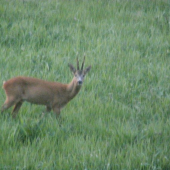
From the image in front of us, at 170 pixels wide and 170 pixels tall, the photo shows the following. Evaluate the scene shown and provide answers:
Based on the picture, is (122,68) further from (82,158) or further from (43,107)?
(82,158)

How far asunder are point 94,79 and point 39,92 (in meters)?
2.24

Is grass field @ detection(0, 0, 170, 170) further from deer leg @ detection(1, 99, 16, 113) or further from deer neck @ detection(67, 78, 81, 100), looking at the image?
deer neck @ detection(67, 78, 81, 100)

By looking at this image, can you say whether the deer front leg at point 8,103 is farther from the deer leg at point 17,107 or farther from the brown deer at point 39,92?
the deer leg at point 17,107

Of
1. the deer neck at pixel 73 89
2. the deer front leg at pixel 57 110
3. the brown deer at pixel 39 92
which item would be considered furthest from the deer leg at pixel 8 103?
the deer neck at pixel 73 89

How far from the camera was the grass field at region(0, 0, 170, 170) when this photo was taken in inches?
285

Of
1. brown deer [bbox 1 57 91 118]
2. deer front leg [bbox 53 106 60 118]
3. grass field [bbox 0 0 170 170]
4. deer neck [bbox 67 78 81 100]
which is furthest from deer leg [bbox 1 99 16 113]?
deer neck [bbox 67 78 81 100]

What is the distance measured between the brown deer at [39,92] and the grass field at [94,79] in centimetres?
22

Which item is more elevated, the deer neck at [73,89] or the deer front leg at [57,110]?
the deer neck at [73,89]

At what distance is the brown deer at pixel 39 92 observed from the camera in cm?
823

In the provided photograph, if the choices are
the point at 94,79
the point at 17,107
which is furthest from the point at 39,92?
the point at 94,79

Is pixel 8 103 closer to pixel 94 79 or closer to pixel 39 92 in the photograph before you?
pixel 39 92

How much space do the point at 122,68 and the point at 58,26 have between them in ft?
9.86

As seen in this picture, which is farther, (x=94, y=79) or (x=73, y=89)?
(x=94, y=79)

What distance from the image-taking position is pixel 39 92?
8484 millimetres
